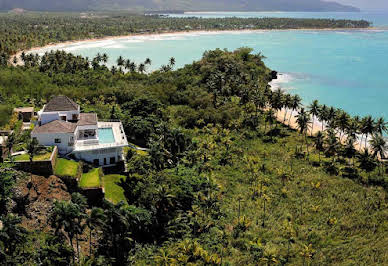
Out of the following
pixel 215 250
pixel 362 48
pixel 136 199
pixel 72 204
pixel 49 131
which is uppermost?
pixel 362 48

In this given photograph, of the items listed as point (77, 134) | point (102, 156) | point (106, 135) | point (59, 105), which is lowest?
point (102, 156)

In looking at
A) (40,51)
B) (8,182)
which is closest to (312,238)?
(8,182)

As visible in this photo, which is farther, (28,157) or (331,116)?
(331,116)

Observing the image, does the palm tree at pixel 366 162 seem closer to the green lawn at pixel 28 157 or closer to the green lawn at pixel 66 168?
the green lawn at pixel 66 168

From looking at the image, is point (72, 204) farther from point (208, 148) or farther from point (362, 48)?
point (362, 48)

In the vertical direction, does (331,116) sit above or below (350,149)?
above

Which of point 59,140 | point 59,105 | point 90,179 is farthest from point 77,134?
point 90,179

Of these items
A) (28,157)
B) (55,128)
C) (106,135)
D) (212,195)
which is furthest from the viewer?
(106,135)

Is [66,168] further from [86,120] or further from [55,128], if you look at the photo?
[86,120]
